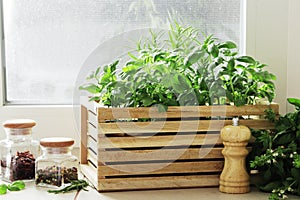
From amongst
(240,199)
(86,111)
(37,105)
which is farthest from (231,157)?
(37,105)

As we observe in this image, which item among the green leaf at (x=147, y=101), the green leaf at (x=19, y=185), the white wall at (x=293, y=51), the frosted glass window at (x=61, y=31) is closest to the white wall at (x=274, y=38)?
the white wall at (x=293, y=51)

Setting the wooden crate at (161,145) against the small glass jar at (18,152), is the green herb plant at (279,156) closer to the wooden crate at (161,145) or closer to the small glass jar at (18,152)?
the wooden crate at (161,145)

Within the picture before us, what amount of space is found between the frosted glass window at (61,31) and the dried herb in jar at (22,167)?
34 cm

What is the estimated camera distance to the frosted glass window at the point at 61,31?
1.92 m

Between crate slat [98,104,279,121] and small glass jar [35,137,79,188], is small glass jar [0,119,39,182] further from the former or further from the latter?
crate slat [98,104,279,121]

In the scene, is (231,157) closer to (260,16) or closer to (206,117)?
(206,117)

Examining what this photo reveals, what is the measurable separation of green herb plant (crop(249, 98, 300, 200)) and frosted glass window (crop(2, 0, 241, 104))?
0.55m

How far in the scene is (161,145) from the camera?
1.53 meters

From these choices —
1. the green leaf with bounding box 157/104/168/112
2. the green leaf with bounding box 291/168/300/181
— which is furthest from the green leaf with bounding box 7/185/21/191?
the green leaf with bounding box 291/168/300/181

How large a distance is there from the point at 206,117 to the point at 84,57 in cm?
56

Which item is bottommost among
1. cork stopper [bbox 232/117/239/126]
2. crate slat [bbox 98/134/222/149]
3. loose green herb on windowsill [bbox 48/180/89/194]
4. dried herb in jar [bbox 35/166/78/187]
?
loose green herb on windowsill [bbox 48/180/89/194]

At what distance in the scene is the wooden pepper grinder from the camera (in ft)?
4.93

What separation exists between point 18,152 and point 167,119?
439 millimetres

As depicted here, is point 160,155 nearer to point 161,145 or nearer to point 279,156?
point 161,145
